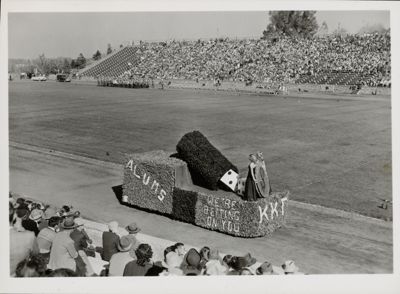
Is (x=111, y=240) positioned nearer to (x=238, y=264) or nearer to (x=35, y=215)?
(x=35, y=215)

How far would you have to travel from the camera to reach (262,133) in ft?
78.0

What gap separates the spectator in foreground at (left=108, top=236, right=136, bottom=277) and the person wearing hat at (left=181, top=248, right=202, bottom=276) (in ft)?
3.19

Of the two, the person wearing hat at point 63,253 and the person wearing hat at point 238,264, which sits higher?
the person wearing hat at point 63,253

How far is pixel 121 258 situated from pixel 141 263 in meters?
0.50

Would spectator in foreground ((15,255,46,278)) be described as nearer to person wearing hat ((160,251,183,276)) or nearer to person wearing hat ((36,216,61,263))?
person wearing hat ((36,216,61,263))

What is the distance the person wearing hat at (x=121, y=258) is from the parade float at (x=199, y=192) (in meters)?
3.03

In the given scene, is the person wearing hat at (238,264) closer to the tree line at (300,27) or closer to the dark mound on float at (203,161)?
the dark mound on float at (203,161)

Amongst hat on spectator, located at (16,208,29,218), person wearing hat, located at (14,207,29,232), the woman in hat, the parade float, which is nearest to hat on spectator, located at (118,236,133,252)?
person wearing hat, located at (14,207,29,232)

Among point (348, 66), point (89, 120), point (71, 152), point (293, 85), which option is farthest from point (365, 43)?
point (71, 152)

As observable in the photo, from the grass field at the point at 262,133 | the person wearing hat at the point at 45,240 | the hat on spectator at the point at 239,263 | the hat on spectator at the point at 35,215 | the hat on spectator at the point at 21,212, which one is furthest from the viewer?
the grass field at the point at 262,133

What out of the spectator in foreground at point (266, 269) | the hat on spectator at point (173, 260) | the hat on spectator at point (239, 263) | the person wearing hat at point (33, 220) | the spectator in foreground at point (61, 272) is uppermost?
the person wearing hat at point (33, 220)

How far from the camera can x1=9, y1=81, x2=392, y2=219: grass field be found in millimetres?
15805

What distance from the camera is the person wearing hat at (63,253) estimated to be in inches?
357

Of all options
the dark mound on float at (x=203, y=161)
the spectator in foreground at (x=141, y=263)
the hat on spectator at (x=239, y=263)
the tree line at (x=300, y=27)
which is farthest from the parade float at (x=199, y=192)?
the tree line at (x=300, y=27)
